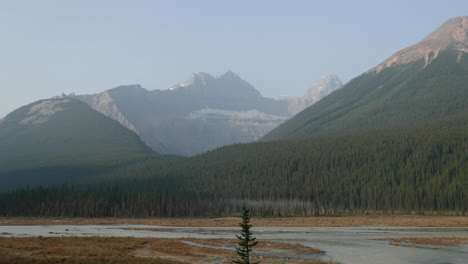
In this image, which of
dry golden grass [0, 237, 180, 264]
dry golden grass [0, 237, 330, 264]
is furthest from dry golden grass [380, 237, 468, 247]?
dry golden grass [0, 237, 180, 264]

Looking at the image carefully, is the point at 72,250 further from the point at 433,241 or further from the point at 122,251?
the point at 433,241

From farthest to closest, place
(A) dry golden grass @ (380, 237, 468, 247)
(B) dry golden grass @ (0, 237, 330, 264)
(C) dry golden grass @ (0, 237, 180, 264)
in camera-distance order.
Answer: (A) dry golden grass @ (380, 237, 468, 247), (B) dry golden grass @ (0, 237, 330, 264), (C) dry golden grass @ (0, 237, 180, 264)

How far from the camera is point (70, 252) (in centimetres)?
6812

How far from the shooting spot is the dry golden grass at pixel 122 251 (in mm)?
61719

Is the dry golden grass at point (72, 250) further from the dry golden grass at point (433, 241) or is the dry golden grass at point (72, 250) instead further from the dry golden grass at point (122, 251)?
the dry golden grass at point (433, 241)

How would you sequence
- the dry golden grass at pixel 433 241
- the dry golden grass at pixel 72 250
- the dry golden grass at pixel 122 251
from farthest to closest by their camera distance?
1. the dry golden grass at pixel 433 241
2. the dry golden grass at pixel 122 251
3. the dry golden grass at pixel 72 250

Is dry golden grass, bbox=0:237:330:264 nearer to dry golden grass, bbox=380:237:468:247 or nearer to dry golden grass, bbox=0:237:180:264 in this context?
dry golden grass, bbox=0:237:180:264

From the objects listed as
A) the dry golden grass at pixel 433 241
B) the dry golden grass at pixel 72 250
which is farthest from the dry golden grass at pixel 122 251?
the dry golden grass at pixel 433 241

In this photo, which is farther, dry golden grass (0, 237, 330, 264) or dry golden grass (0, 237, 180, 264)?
dry golden grass (0, 237, 330, 264)

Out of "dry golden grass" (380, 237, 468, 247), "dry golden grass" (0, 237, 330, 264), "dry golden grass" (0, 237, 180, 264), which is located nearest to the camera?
"dry golden grass" (0, 237, 180, 264)

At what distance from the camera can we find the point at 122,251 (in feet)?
234

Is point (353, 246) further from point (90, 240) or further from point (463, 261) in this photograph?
point (90, 240)

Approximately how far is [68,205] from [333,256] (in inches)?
5319

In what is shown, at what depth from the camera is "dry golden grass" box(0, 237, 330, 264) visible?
6172 centimetres
